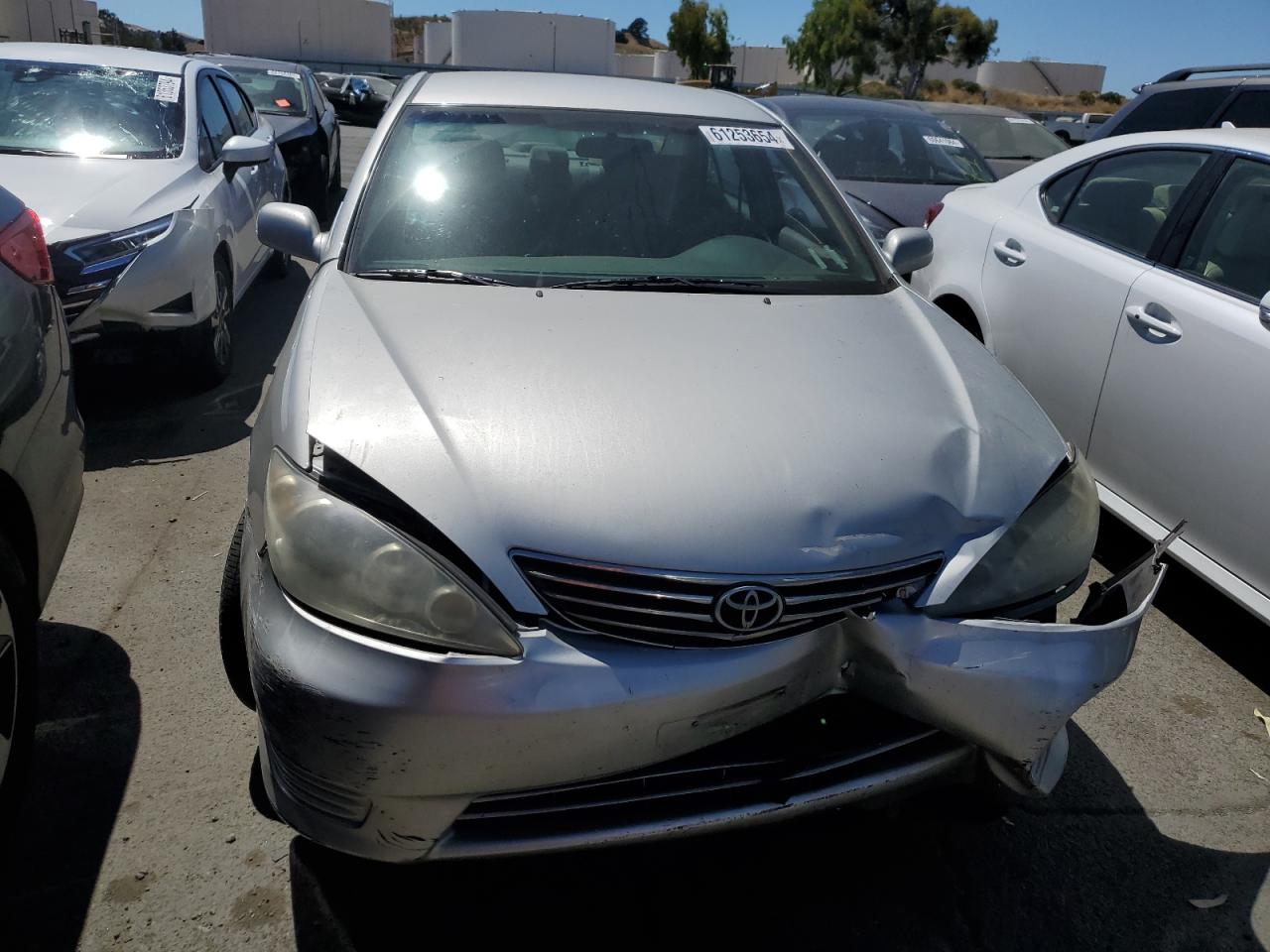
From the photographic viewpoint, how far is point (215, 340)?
17.8ft

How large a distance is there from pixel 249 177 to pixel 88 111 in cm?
103

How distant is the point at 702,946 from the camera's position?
2.23m

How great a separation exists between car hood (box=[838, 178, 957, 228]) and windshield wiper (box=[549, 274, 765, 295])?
13.3ft

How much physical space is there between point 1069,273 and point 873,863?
265 centimetres

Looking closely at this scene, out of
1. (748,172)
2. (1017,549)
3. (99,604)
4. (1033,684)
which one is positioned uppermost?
(748,172)

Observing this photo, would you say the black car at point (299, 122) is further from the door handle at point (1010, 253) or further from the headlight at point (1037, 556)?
the headlight at point (1037, 556)

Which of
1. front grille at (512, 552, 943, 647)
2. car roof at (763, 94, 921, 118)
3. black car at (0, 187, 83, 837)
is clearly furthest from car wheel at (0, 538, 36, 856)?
car roof at (763, 94, 921, 118)

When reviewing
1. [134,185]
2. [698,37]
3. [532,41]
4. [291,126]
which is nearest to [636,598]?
[134,185]

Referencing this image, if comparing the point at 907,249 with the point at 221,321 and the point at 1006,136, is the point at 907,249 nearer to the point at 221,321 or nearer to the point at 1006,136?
the point at 221,321

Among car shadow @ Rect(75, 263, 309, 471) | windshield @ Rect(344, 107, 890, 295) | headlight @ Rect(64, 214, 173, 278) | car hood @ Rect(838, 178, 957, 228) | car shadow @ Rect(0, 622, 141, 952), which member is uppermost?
windshield @ Rect(344, 107, 890, 295)

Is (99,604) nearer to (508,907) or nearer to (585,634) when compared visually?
(508,907)

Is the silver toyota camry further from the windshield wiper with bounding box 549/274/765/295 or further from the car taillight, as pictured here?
the car taillight

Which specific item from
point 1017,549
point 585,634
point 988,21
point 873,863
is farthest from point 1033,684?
point 988,21

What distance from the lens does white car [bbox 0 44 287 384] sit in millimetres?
4730
